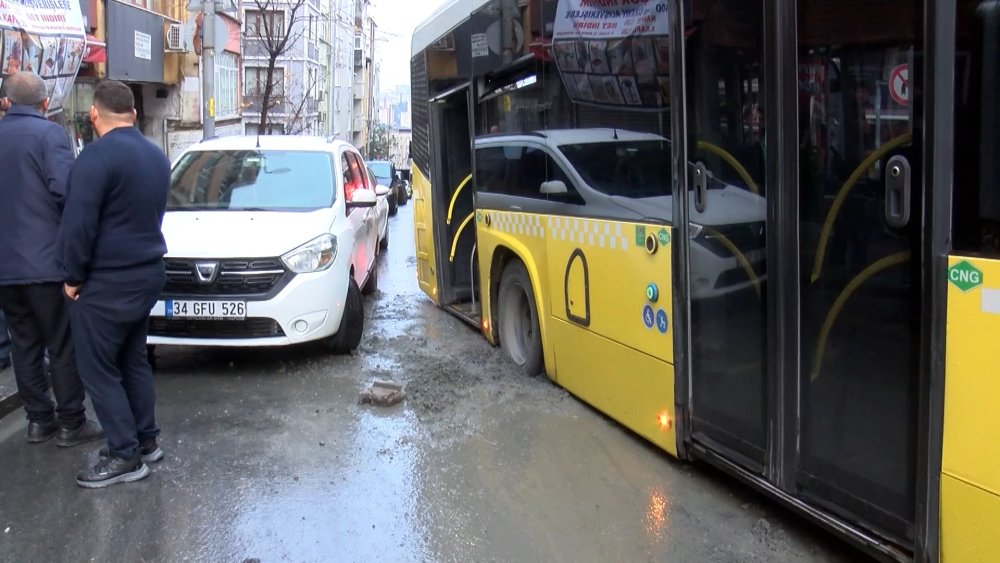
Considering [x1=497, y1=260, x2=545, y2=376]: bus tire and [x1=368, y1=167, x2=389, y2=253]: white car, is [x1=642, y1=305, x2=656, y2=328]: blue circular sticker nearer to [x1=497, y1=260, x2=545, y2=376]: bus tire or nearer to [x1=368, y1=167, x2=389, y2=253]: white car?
[x1=497, y1=260, x2=545, y2=376]: bus tire

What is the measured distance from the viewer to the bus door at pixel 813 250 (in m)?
3.09

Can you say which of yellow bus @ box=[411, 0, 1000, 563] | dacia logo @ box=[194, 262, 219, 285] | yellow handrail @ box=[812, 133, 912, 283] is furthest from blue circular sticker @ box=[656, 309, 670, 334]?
dacia logo @ box=[194, 262, 219, 285]

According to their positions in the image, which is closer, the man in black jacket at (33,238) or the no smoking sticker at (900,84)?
the no smoking sticker at (900,84)

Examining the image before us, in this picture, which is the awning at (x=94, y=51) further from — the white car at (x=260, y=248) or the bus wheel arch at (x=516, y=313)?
the bus wheel arch at (x=516, y=313)

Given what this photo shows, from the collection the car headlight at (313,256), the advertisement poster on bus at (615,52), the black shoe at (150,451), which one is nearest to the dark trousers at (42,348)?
the black shoe at (150,451)

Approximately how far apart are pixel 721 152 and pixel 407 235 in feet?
54.6

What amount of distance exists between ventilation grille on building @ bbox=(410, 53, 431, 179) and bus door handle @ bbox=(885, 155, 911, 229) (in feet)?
20.7

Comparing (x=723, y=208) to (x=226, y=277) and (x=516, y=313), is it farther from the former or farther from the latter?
(x=226, y=277)

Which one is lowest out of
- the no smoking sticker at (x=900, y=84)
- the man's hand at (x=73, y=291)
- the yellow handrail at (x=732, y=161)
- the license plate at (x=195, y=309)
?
the license plate at (x=195, y=309)

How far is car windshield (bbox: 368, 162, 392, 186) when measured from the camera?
25.7m

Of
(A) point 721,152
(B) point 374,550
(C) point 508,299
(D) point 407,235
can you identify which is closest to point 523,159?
(C) point 508,299

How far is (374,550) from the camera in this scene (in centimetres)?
397

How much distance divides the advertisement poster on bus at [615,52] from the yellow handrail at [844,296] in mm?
1501

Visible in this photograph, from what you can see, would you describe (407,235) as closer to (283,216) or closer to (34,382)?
(283,216)
